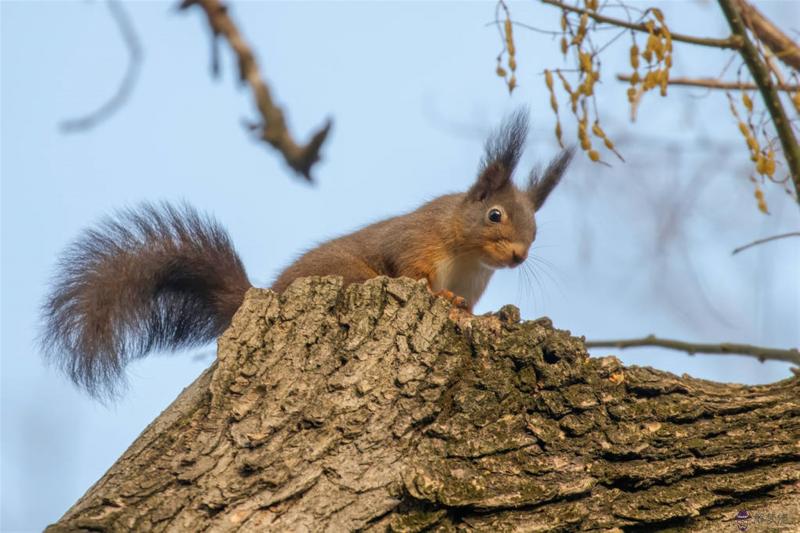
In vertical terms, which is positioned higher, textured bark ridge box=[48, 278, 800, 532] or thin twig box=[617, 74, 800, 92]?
thin twig box=[617, 74, 800, 92]

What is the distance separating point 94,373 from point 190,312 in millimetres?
Answer: 601

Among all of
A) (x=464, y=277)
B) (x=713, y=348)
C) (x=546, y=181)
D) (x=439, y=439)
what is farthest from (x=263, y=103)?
(x=546, y=181)

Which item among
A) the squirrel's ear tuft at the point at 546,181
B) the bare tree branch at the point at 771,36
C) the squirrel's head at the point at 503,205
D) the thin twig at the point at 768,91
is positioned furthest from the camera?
the squirrel's ear tuft at the point at 546,181

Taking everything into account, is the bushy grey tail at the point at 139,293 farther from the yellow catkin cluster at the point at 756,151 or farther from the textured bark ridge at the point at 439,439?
the yellow catkin cluster at the point at 756,151

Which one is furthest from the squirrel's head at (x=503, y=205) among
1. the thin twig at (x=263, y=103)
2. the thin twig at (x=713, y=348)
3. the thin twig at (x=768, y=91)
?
the thin twig at (x=263, y=103)

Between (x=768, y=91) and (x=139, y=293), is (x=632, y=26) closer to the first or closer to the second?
(x=768, y=91)

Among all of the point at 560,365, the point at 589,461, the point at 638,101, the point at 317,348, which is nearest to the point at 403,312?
the point at 317,348

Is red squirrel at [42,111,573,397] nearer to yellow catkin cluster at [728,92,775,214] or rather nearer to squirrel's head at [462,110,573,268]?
squirrel's head at [462,110,573,268]

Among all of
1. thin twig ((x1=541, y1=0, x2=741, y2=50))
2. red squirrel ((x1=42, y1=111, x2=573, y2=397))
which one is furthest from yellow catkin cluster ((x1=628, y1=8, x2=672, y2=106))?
red squirrel ((x1=42, y1=111, x2=573, y2=397))

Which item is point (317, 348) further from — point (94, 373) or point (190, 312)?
point (190, 312)

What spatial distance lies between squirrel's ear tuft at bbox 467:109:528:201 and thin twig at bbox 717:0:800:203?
1.67 metres

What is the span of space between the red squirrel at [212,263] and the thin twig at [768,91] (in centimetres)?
136

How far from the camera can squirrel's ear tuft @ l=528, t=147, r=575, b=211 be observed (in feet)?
14.8

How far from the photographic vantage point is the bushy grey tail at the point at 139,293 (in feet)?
10.0
